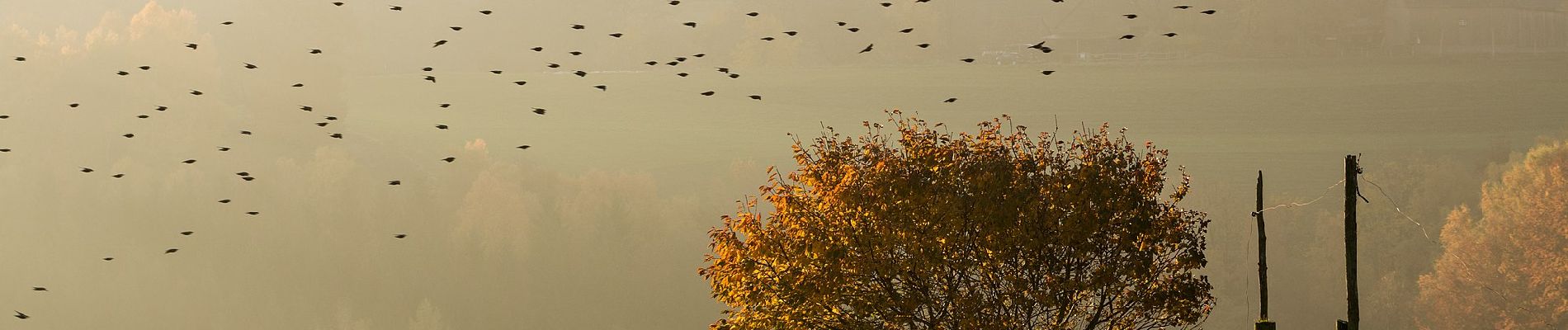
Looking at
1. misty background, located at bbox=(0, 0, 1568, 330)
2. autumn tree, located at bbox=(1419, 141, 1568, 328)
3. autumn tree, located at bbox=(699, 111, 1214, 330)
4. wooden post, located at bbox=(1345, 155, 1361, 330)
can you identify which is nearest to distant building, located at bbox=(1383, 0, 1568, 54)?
misty background, located at bbox=(0, 0, 1568, 330)

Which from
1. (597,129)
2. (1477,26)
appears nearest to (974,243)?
(597,129)

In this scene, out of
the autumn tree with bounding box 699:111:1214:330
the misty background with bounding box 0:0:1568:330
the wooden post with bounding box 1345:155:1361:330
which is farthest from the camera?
the misty background with bounding box 0:0:1568:330

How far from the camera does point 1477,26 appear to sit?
139m

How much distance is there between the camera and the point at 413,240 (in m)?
104

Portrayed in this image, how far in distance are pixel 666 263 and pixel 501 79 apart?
58.9m

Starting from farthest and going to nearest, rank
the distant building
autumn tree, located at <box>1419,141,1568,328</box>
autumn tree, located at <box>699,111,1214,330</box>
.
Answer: the distant building
autumn tree, located at <box>1419,141,1568,328</box>
autumn tree, located at <box>699,111,1214,330</box>

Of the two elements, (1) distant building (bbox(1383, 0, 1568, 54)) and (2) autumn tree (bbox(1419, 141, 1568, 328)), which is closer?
(2) autumn tree (bbox(1419, 141, 1568, 328))

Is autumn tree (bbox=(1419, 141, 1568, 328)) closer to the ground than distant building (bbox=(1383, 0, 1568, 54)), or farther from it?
closer to the ground

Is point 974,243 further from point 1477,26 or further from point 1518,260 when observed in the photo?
point 1477,26

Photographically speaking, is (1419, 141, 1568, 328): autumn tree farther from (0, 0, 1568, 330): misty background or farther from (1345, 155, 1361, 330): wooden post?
(1345, 155, 1361, 330): wooden post

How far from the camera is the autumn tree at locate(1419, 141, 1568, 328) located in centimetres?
6756

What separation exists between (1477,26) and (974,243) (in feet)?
437

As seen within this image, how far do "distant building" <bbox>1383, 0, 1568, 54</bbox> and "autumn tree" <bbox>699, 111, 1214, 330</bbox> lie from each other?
396ft

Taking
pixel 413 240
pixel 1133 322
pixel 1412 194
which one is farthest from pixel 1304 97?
pixel 1133 322
